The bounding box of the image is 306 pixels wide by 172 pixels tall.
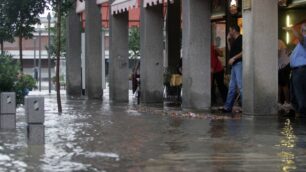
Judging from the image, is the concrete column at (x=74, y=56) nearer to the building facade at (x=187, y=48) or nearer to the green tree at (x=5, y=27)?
the building facade at (x=187, y=48)

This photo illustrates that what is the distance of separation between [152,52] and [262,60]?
727cm

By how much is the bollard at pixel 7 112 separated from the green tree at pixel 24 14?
6.84 metres

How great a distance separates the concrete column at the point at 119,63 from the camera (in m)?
25.6

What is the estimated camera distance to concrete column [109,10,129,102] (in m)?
25.6

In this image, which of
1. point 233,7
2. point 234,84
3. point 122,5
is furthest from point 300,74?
point 122,5

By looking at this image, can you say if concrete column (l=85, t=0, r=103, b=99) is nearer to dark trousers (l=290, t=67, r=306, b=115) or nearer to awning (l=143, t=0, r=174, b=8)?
awning (l=143, t=0, r=174, b=8)

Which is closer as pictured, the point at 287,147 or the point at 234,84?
the point at 287,147

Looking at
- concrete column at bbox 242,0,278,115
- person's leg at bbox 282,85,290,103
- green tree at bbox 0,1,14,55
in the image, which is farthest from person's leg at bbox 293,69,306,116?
green tree at bbox 0,1,14,55

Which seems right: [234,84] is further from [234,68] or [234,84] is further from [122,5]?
[122,5]

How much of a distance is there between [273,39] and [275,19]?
0.45m

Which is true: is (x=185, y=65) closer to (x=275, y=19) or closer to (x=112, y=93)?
(x=275, y=19)

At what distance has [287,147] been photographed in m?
10.6

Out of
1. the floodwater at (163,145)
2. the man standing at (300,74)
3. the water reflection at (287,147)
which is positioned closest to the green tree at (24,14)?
the floodwater at (163,145)

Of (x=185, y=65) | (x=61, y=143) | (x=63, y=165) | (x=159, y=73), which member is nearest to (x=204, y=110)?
(x=185, y=65)
